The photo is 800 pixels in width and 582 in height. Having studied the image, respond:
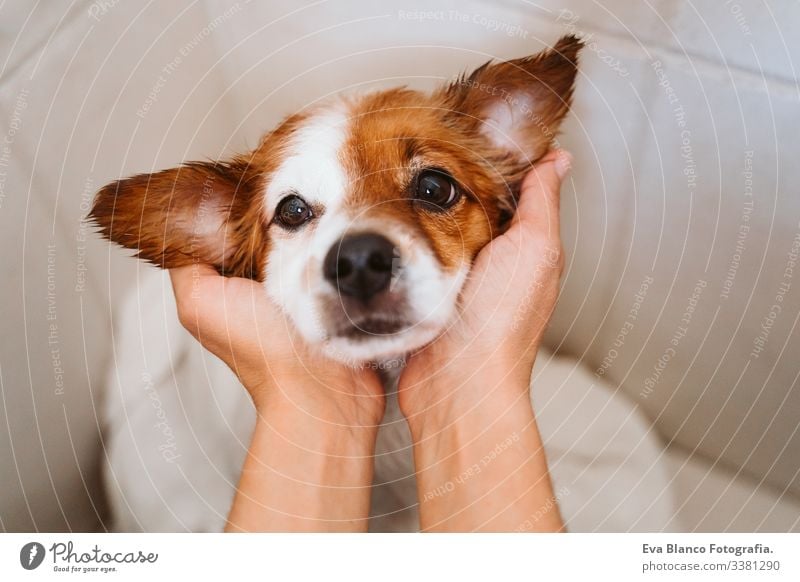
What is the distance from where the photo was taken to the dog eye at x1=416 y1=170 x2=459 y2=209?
1.78 feet

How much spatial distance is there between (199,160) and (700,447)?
0.60m

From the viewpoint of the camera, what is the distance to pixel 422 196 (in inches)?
21.4

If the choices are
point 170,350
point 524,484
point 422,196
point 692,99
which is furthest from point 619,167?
point 170,350

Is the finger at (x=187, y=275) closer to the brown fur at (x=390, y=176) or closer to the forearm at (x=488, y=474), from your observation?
the brown fur at (x=390, y=176)

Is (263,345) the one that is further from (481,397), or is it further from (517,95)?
(517,95)

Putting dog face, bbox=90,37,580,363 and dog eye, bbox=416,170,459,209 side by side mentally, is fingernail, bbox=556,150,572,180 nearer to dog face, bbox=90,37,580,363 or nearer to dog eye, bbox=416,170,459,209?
dog face, bbox=90,37,580,363

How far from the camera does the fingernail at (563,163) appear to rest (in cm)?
60

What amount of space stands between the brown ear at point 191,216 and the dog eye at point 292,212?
23mm

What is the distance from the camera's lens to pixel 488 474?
1.80 ft

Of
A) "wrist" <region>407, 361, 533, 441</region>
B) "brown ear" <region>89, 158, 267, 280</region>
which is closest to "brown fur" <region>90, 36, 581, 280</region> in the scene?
"brown ear" <region>89, 158, 267, 280</region>

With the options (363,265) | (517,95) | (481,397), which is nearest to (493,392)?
(481,397)

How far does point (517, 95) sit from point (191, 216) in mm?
330

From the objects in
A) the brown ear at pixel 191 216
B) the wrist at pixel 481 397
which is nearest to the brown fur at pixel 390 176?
the brown ear at pixel 191 216

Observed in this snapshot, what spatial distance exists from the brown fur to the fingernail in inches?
0.8
